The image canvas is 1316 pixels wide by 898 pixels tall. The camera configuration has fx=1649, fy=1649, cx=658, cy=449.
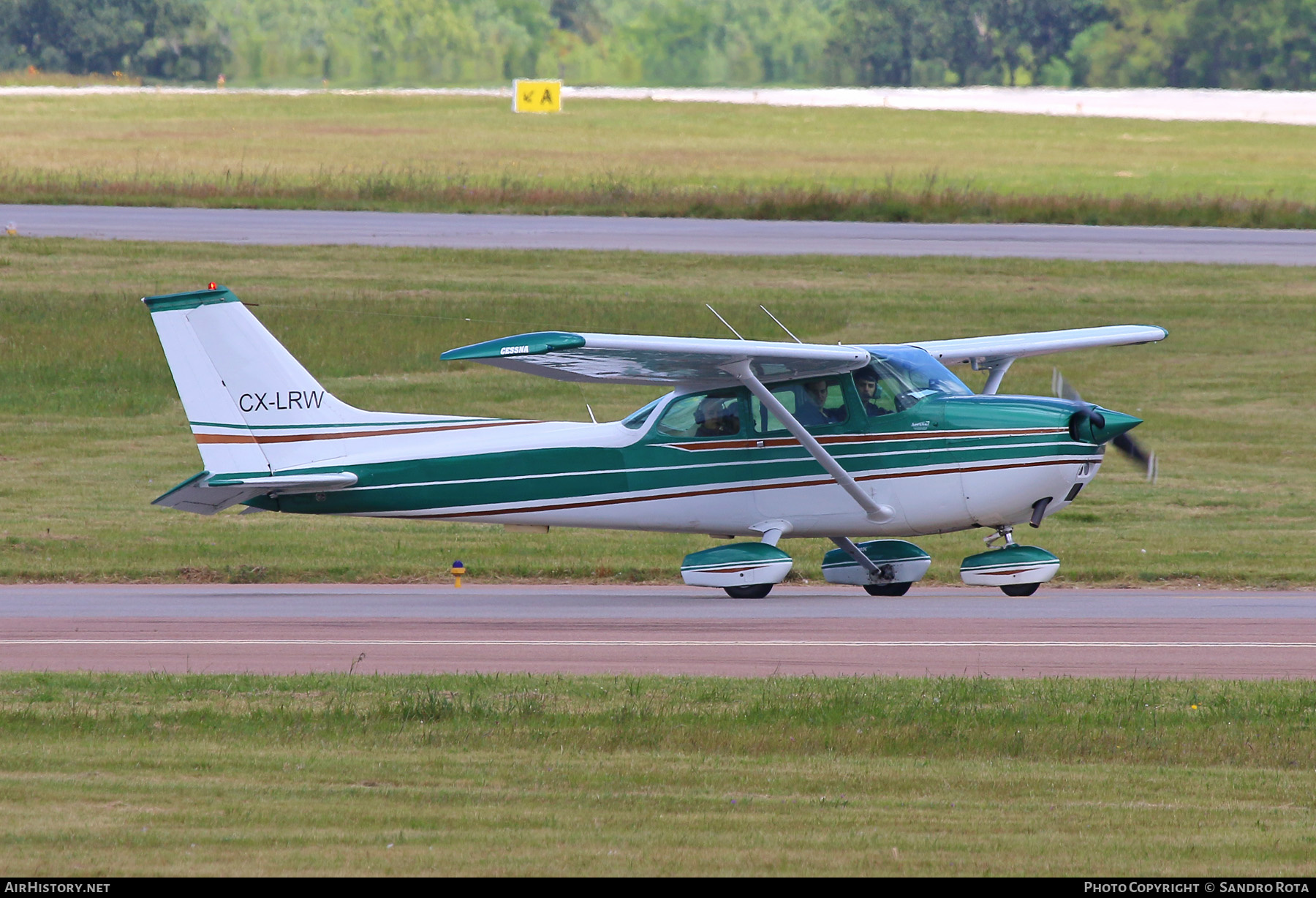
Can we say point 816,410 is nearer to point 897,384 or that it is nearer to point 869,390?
point 869,390

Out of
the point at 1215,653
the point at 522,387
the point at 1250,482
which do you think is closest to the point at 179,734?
the point at 1215,653

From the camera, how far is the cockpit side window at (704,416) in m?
15.7

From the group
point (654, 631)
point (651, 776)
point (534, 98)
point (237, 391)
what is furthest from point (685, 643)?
point (534, 98)

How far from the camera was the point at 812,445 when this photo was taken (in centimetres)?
1505

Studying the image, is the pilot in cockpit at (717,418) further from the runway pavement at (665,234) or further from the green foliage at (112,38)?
the green foliage at (112,38)

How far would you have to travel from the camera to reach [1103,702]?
33.8 ft

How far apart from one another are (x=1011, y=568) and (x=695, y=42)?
119097mm

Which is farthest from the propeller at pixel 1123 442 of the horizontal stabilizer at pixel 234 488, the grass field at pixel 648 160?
the grass field at pixel 648 160

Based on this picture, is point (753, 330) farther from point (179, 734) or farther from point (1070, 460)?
point (179, 734)

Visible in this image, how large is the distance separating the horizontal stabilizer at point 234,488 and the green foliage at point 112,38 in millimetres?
95215

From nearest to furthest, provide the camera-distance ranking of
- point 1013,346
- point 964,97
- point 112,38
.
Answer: point 1013,346 → point 964,97 → point 112,38

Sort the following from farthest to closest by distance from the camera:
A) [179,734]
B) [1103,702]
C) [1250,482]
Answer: [1250,482] < [1103,702] < [179,734]

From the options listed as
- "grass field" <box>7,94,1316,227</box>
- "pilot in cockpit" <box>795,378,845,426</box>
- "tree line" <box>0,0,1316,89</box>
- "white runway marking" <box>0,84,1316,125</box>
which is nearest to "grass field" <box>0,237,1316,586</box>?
"pilot in cockpit" <box>795,378,845,426</box>
